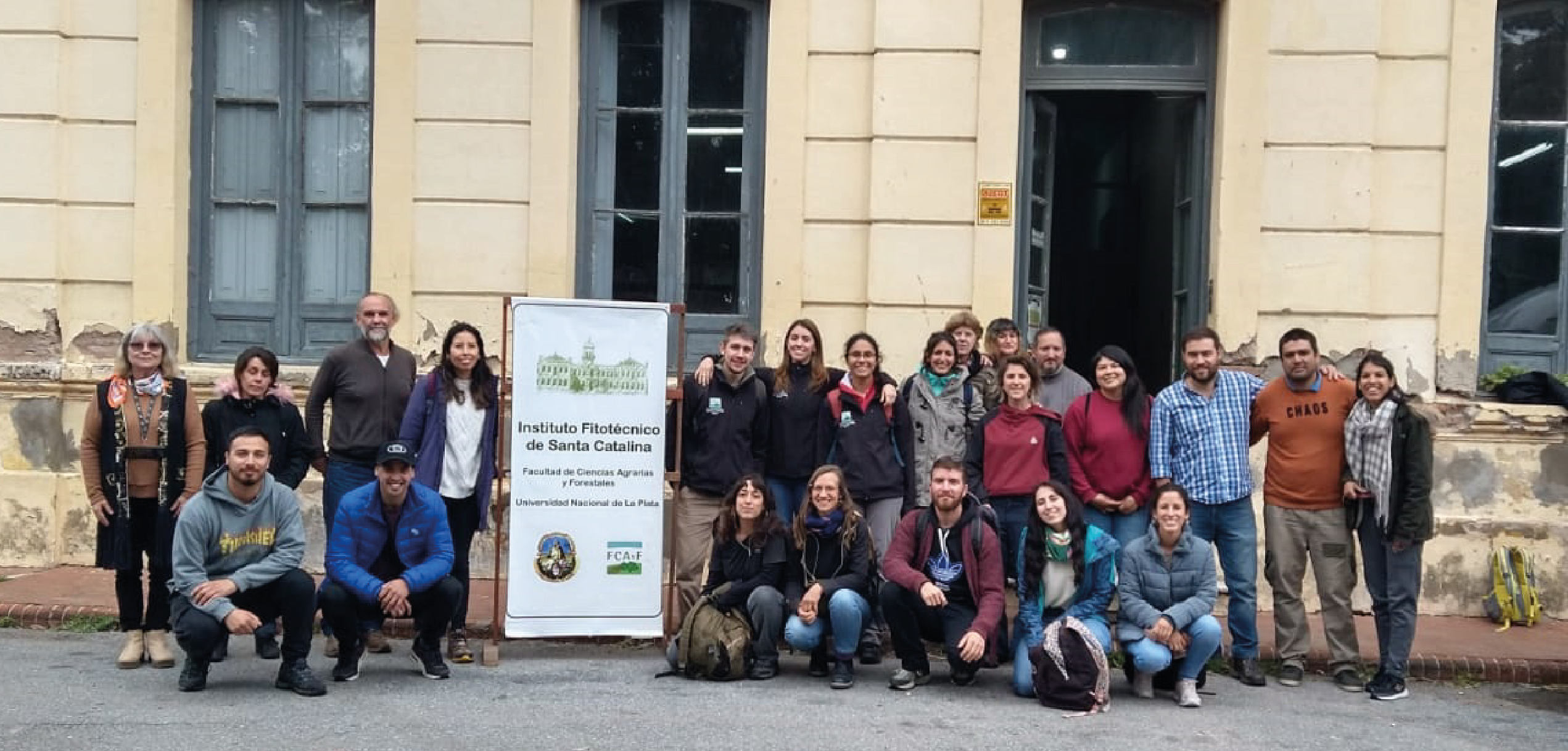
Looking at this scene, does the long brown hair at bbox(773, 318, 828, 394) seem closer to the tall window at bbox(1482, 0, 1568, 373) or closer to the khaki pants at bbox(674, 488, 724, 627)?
the khaki pants at bbox(674, 488, 724, 627)

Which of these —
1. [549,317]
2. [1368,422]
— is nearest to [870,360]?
[549,317]

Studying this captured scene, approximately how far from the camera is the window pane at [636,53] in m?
10.1

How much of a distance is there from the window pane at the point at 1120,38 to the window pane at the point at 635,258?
2.86 m

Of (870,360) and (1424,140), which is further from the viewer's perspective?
(1424,140)

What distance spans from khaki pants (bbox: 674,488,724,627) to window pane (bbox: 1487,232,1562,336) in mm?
5396

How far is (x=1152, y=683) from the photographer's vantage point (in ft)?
23.8

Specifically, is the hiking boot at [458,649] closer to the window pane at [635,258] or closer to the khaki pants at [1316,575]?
the window pane at [635,258]

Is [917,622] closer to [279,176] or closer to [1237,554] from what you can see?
[1237,554]

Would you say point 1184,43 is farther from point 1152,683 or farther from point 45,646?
point 45,646

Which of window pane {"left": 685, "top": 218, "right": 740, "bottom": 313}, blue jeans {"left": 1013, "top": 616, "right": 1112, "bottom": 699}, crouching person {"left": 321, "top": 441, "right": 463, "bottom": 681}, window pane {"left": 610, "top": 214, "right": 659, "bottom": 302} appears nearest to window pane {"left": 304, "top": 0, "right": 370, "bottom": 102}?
window pane {"left": 610, "top": 214, "right": 659, "bottom": 302}

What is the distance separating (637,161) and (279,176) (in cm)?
247

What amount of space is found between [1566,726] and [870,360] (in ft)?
12.3

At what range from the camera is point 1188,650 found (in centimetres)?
707

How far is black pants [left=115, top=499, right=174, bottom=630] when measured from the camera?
7.46m
